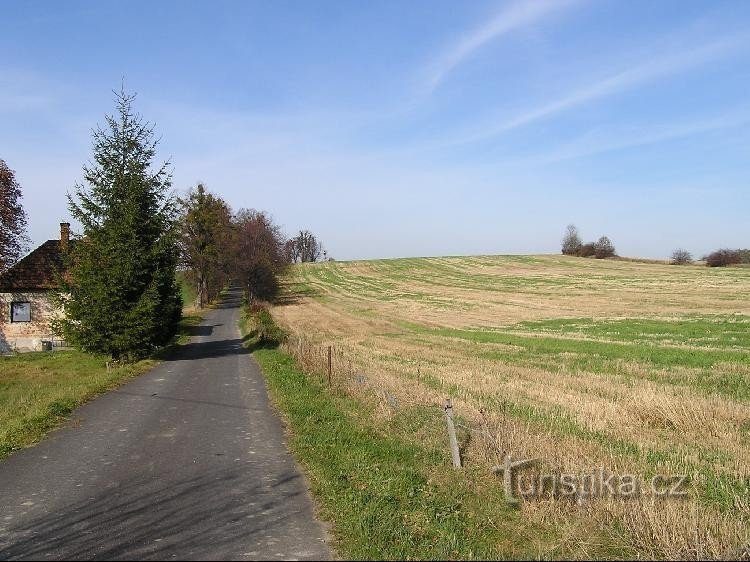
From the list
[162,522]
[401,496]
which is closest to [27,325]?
[162,522]

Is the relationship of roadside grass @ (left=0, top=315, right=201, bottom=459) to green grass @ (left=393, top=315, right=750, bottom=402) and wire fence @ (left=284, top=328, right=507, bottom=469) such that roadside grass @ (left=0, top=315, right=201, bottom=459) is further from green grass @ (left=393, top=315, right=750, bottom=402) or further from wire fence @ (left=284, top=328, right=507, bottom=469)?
green grass @ (left=393, top=315, right=750, bottom=402)

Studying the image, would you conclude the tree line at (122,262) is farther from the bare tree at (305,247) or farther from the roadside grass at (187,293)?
the bare tree at (305,247)

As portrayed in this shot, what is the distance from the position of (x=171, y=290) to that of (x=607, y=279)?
50869 mm

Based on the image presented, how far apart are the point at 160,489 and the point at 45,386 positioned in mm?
12950

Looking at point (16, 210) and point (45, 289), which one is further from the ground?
point (16, 210)

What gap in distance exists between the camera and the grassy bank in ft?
18.2

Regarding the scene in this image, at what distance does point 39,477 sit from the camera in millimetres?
8086

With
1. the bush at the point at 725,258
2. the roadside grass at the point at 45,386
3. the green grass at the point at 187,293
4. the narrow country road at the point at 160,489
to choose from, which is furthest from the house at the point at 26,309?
the bush at the point at 725,258

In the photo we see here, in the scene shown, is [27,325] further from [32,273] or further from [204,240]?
[204,240]

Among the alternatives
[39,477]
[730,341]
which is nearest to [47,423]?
[39,477]

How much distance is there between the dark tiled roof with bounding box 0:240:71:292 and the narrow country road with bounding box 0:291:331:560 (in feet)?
77.9

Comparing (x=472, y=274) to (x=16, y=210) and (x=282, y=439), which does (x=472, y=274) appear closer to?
(x=16, y=210)

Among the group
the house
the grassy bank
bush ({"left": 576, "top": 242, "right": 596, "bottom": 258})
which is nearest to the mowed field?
the grassy bank

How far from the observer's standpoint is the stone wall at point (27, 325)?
3328 centimetres
